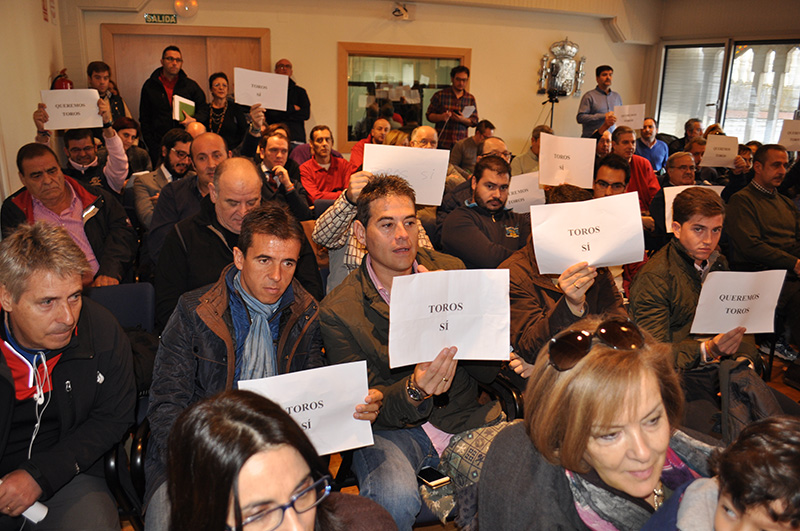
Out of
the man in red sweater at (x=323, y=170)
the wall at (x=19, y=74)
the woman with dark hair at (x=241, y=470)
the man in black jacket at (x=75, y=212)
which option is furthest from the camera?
the man in red sweater at (x=323, y=170)

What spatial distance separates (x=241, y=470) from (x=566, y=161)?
4.03m

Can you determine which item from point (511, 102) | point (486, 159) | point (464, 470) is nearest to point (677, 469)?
point (464, 470)

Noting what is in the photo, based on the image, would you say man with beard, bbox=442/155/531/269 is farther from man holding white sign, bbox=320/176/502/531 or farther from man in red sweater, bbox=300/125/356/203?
man in red sweater, bbox=300/125/356/203

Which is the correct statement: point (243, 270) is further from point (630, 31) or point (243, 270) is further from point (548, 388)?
point (630, 31)

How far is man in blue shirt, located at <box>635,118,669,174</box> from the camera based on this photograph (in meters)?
7.97

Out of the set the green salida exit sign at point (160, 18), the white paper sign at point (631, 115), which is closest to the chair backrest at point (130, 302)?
the white paper sign at point (631, 115)

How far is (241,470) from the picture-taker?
1.05 metres

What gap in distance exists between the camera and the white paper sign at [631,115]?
7.45 meters

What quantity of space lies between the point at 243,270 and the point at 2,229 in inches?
89.5

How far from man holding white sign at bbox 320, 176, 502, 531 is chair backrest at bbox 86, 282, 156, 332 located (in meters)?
0.97

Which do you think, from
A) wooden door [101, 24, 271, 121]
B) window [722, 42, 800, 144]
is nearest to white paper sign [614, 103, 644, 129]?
window [722, 42, 800, 144]

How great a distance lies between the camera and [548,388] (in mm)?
1491

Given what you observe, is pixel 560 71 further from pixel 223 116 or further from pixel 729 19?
pixel 223 116

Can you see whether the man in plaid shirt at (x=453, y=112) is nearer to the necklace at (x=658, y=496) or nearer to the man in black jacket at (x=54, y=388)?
the man in black jacket at (x=54, y=388)
